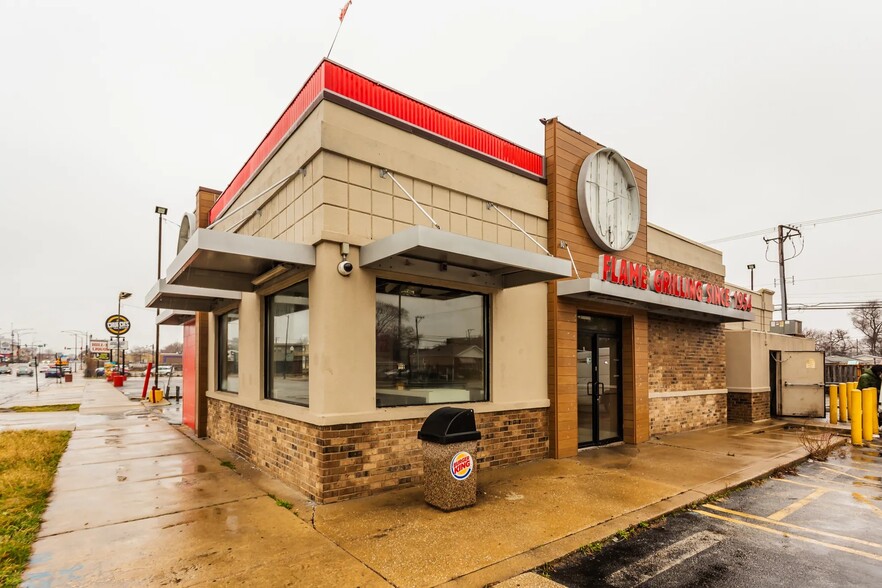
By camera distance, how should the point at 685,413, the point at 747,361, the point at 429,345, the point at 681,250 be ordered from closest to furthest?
the point at 429,345 → the point at 685,413 → the point at 681,250 → the point at 747,361

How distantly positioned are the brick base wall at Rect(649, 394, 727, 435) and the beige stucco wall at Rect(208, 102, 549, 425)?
3.90 metres

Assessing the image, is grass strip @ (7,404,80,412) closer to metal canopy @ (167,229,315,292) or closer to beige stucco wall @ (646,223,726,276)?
metal canopy @ (167,229,315,292)

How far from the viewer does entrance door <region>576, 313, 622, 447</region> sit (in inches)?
373

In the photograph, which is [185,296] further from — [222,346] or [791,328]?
[791,328]

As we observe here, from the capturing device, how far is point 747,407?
13273mm

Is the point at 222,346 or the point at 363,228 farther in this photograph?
the point at 222,346

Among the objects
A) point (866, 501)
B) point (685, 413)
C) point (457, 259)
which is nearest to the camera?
point (866, 501)

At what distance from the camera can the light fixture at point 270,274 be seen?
21.9ft

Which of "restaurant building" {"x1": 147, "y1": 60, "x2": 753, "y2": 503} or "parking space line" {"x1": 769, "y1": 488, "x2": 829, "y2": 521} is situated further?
"restaurant building" {"x1": 147, "y1": 60, "x2": 753, "y2": 503}

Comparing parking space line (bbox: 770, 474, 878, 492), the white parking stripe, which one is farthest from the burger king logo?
parking space line (bbox: 770, 474, 878, 492)

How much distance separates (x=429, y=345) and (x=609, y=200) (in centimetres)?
521

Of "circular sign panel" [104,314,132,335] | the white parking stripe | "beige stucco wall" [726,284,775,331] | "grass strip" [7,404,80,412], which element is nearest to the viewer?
the white parking stripe

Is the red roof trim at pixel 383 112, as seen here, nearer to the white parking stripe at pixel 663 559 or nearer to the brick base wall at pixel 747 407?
the white parking stripe at pixel 663 559

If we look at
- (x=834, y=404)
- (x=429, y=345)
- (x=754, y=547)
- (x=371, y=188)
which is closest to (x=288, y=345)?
(x=429, y=345)
